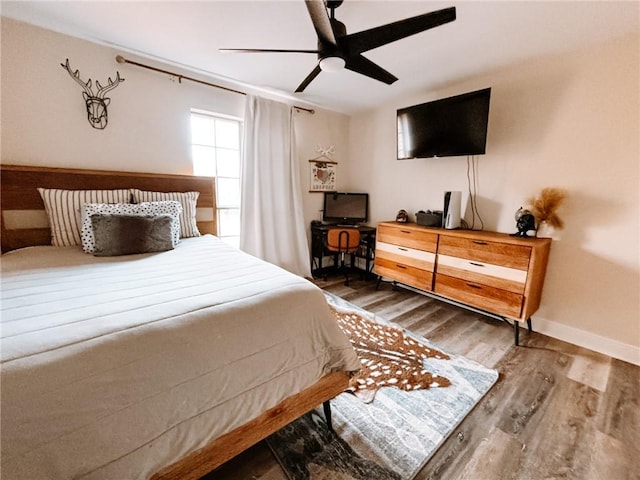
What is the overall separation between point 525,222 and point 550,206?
24 centimetres

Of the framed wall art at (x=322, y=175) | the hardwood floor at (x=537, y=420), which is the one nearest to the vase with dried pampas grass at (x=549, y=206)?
the hardwood floor at (x=537, y=420)

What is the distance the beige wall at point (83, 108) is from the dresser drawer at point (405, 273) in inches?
94.3

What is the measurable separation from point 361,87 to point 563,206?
2.24 meters

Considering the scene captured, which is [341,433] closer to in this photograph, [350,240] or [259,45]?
[350,240]

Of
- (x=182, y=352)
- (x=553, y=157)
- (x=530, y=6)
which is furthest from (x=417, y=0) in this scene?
(x=182, y=352)

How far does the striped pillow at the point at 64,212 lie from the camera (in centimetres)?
189

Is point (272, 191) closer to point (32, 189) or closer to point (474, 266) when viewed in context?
point (32, 189)

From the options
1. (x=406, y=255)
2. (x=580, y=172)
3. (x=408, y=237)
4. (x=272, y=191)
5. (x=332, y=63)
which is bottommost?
(x=406, y=255)

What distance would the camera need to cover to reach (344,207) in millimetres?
3783

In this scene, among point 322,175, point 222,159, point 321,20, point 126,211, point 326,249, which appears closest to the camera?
point 321,20

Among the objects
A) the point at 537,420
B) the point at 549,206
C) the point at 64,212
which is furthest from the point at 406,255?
the point at 64,212

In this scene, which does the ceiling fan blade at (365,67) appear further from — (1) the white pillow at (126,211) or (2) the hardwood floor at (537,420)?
(2) the hardwood floor at (537,420)

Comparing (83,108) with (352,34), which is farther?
(83,108)

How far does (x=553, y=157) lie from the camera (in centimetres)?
219
